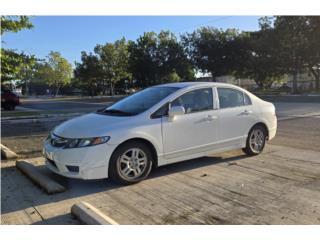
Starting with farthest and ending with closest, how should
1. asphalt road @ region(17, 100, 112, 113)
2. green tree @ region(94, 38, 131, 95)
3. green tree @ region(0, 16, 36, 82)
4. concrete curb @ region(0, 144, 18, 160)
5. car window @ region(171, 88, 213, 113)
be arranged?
green tree @ region(94, 38, 131, 95), asphalt road @ region(17, 100, 112, 113), green tree @ region(0, 16, 36, 82), concrete curb @ region(0, 144, 18, 160), car window @ region(171, 88, 213, 113)

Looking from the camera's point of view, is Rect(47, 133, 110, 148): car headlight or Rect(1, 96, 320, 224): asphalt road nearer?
Rect(1, 96, 320, 224): asphalt road

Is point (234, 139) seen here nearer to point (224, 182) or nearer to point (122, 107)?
point (224, 182)

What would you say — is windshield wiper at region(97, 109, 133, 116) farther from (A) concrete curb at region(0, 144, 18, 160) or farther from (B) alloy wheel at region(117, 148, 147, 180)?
(A) concrete curb at region(0, 144, 18, 160)

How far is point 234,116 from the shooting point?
7051 millimetres

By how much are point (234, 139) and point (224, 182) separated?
1.49 meters

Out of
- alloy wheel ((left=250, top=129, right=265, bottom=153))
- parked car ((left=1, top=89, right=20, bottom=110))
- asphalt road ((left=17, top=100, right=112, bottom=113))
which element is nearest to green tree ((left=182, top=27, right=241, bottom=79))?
asphalt road ((left=17, top=100, right=112, bottom=113))

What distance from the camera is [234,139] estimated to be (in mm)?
7133

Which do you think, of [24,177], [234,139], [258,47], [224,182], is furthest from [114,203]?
[258,47]

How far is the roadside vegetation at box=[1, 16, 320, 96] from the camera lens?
41344 mm

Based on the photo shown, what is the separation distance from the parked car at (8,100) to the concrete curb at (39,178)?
20.0m

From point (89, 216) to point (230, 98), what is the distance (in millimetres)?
3818

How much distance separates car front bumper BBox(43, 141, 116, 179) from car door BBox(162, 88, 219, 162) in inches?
40.7

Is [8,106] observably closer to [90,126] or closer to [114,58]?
[90,126]
